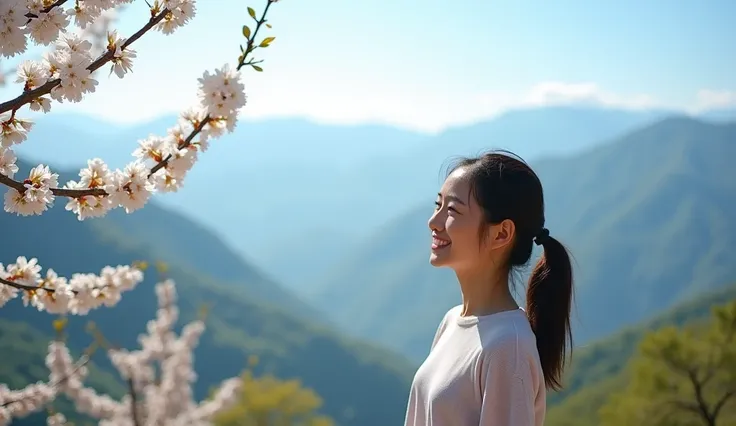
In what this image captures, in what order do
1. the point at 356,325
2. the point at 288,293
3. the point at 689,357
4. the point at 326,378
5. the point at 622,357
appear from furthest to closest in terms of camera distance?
the point at 356,325 < the point at 288,293 < the point at 326,378 < the point at 622,357 < the point at 689,357

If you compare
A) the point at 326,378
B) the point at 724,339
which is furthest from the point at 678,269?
the point at 724,339

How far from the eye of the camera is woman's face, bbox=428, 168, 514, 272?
216cm

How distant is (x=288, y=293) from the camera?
14438 cm

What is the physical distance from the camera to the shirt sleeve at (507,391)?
186cm

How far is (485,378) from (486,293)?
373 millimetres

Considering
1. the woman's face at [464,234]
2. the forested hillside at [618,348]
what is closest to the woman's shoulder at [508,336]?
the woman's face at [464,234]

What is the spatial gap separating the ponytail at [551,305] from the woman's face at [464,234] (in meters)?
0.19

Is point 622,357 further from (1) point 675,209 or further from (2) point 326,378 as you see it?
(1) point 675,209

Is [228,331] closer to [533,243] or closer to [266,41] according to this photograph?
[533,243]

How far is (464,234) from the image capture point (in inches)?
85.1

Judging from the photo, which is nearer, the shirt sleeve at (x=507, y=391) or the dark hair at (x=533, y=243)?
the shirt sleeve at (x=507, y=391)

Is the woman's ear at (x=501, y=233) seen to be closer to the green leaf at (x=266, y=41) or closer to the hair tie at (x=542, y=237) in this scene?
the hair tie at (x=542, y=237)

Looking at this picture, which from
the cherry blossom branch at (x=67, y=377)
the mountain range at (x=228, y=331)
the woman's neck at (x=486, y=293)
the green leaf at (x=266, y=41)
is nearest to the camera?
the green leaf at (x=266, y=41)

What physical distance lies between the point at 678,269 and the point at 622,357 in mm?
111836
